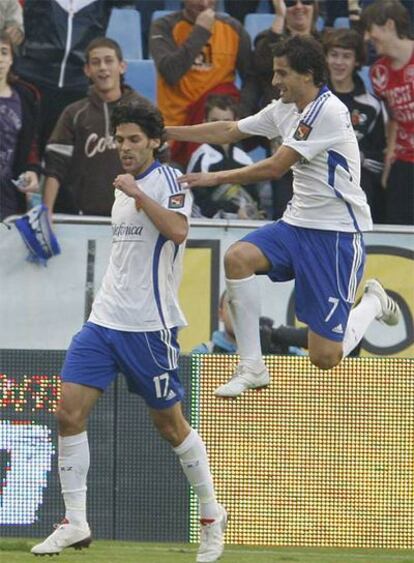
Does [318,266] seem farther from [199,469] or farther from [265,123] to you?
[199,469]

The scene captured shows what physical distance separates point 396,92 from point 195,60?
173 cm

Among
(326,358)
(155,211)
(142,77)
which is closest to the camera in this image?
(155,211)

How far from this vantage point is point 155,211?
8.28 metres

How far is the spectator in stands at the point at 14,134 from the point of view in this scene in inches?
475

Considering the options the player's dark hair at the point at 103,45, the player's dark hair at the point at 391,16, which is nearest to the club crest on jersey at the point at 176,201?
the player's dark hair at the point at 103,45

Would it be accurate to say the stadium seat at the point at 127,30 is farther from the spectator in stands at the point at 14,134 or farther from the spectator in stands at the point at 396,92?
the spectator in stands at the point at 396,92

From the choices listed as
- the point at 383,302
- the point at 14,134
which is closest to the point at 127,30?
the point at 14,134

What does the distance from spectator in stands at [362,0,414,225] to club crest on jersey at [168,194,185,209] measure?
4364 mm

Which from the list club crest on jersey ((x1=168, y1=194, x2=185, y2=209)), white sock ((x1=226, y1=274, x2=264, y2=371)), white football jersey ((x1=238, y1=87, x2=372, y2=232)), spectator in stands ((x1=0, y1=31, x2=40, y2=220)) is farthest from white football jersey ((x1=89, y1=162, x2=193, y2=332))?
spectator in stands ((x1=0, y1=31, x2=40, y2=220))

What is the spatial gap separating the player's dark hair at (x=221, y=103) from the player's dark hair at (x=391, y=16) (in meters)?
1.32

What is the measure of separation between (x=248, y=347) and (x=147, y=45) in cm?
592

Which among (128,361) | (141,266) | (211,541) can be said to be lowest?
(211,541)

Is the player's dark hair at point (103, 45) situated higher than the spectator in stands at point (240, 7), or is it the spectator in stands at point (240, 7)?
the spectator in stands at point (240, 7)

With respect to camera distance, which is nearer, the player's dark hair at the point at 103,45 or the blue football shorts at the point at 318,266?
the blue football shorts at the point at 318,266
